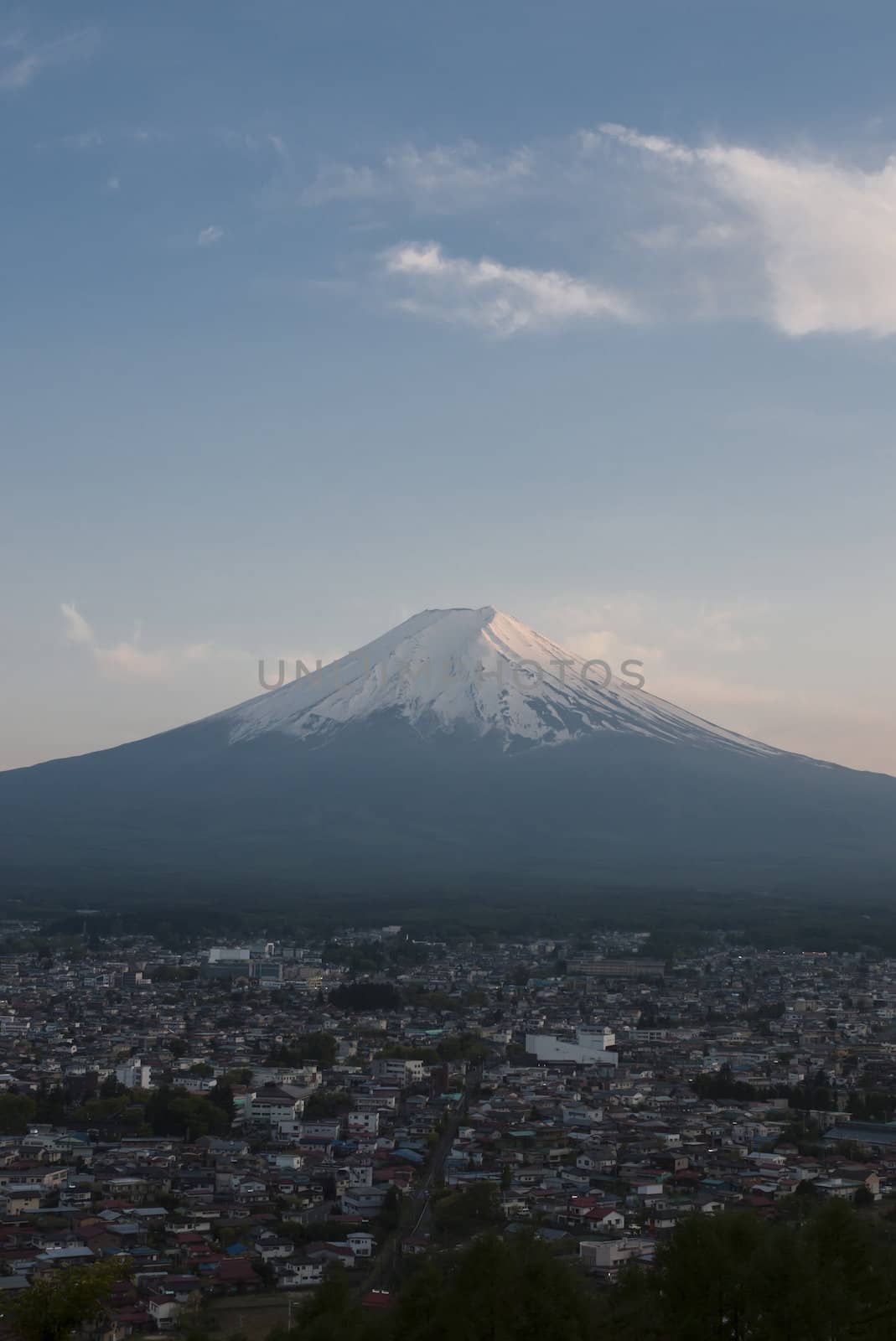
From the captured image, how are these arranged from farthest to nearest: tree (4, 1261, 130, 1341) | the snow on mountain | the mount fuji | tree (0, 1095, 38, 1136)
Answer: the snow on mountain → the mount fuji → tree (0, 1095, 38, 1136) → tree (4, 1261, 130, 1341)

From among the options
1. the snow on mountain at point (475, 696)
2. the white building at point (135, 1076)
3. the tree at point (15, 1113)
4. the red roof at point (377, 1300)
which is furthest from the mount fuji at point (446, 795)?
the red roof at point (377, 1300)

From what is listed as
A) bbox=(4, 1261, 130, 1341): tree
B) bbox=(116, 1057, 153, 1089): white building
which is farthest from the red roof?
bbox=(116, 1057, 153, 1089): white building

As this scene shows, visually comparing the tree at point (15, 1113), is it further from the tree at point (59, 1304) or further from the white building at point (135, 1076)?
the tree at point (59, 1304)

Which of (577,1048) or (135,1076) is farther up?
(135,1076)

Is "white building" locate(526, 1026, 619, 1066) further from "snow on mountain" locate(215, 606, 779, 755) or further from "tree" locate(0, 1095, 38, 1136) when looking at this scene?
"snow on mountain" locate(215, 606, 779, 755)

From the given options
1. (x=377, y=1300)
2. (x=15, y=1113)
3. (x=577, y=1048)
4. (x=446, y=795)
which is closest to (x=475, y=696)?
(x=446, y=795)

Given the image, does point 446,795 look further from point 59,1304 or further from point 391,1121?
point 59,1304
